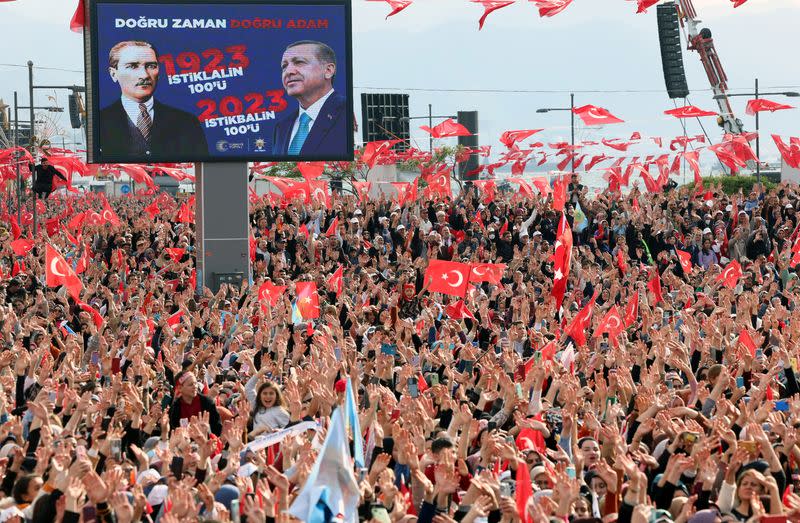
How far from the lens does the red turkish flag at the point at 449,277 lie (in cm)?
1777

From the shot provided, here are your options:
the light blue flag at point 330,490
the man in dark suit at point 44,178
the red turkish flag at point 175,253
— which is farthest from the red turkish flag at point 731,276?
the man in dark suit at point 44,178

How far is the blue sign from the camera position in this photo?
77.2ft

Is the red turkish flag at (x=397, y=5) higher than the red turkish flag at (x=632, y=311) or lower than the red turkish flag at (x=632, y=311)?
higher

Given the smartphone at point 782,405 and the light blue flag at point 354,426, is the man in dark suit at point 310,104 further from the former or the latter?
the light blue flag at point 354,426

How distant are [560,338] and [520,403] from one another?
5616 millimetres

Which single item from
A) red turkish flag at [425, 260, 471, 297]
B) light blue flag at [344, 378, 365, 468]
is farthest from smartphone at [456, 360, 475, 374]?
light blue flag at [344, 378, 365, 468]

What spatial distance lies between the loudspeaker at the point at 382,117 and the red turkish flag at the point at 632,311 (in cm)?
2782

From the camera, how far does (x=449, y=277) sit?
17938mm

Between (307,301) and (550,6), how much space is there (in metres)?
6.95

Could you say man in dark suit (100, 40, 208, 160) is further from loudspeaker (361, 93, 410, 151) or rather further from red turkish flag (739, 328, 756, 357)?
loudspeaker (361, 93, 410, 151)

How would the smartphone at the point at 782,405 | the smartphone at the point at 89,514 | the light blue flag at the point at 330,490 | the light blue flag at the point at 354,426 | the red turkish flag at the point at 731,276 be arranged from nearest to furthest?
the light blue flag at the point at 330,490 → the smartphone at the point at 89,514 → the light blue flag at the point at 354,426 → the smartphone at the point at 782,405 → the red turkish flag at the point at 731,276

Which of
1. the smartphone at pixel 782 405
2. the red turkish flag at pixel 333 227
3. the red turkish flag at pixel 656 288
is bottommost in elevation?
the smartphone at pixel 782 405

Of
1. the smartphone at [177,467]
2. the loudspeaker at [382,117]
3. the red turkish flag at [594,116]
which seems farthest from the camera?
the loudspeaker at [382,117]

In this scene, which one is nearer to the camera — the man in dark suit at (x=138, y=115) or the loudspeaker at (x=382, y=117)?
the man in dark suit at (x=138, y=115)
